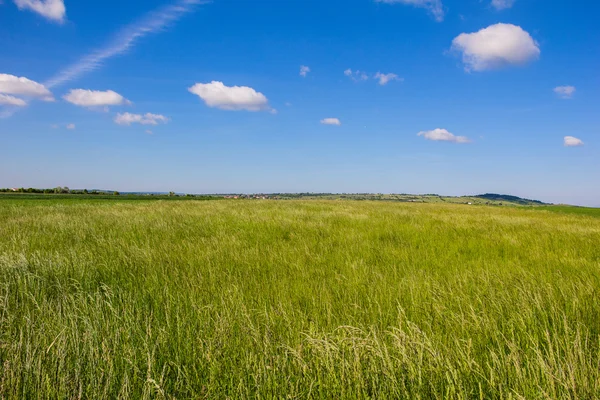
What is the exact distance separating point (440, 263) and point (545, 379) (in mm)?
3315

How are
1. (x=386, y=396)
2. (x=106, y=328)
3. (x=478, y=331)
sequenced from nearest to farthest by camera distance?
1. (x=386, y=396)
2. (x=106, y=328)
3. (x=478, y=331)

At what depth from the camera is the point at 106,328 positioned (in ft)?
7.38

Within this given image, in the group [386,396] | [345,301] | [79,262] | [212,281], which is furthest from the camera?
[79,262]

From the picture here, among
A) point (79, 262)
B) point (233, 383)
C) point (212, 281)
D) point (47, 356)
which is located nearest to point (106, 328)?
point (47, 356)

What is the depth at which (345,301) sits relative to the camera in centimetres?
314

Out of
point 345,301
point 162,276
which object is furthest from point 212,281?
point 345,301

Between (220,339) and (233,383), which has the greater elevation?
(220,339)

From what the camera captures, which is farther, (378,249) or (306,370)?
(378,249)

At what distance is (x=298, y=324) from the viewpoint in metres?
2.43

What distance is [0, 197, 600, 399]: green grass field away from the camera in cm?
163

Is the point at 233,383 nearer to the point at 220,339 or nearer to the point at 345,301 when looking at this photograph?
the point at 220,339

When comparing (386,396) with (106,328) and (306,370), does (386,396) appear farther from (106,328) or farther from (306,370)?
(106,328)

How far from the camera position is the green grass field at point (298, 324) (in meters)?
1.63

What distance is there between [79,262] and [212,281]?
7.68ft
